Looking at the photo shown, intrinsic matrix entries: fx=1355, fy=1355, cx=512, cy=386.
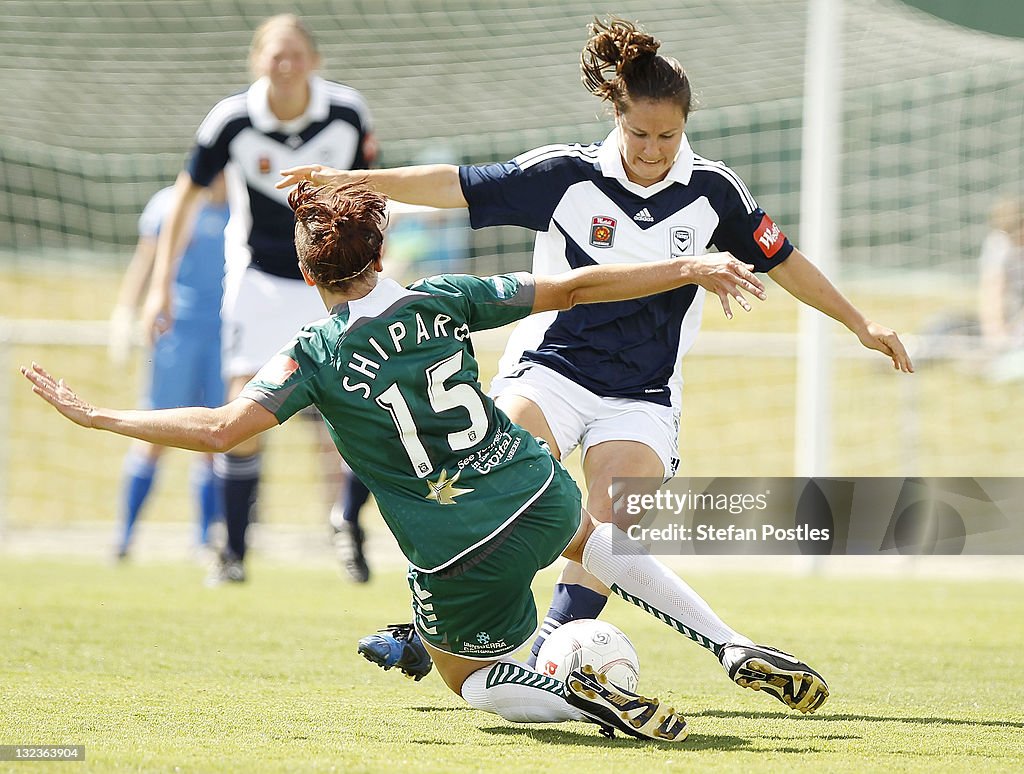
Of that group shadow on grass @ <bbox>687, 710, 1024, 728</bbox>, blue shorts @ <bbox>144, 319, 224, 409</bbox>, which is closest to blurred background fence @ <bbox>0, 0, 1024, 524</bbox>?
blue shorts @ <bbox>144, 319, 224, 409</bbox>

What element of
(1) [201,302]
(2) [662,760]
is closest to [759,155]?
(1) [201,302]

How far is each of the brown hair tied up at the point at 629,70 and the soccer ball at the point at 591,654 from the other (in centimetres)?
154

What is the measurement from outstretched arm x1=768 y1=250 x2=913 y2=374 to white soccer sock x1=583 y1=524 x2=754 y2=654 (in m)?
0.97

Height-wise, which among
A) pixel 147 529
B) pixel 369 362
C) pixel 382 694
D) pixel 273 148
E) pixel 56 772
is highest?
pixel 273 148

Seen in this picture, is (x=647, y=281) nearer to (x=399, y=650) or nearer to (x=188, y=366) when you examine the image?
(x=399, y=650)

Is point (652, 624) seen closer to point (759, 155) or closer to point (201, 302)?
point (201, 302)

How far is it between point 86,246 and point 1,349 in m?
4.15

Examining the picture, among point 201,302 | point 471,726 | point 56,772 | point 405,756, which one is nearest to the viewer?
point 56,772

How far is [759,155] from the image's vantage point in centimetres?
1123

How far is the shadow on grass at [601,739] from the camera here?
3266 mm

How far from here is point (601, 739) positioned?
3.37 m

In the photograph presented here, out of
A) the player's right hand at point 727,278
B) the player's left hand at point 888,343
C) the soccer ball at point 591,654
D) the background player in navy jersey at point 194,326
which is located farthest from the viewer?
the background player in navy jersey at point 194,326

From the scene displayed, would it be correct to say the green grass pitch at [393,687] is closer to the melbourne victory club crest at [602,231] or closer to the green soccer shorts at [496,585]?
the green soccer shorts at [496,585]

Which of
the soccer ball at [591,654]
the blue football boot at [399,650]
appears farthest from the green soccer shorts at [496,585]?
the blue football boot at [399,650]
